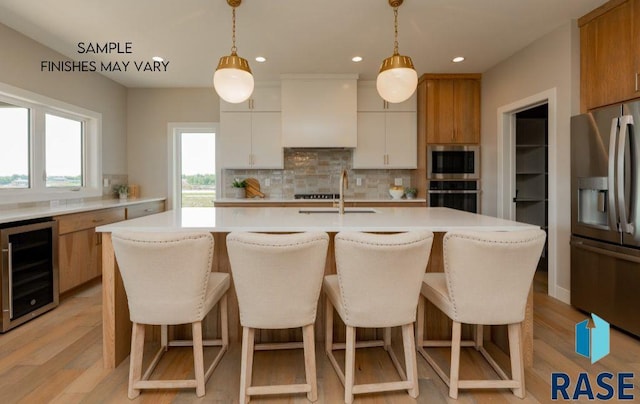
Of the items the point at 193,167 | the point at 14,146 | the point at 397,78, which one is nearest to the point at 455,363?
the point at 397,78

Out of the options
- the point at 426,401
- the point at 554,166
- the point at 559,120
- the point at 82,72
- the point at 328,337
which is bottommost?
the point at 426,401

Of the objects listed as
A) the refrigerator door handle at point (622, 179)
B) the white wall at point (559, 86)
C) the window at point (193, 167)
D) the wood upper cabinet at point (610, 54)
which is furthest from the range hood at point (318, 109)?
the refrigerator door handle at point (622, 179)

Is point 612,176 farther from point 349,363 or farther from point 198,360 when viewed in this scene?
point 198,360

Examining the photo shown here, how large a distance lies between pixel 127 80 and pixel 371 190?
141 inches

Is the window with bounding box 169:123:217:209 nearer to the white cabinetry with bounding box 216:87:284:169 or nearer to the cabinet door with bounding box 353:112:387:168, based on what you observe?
the white cabinetry with bounding box 216:87:284:169

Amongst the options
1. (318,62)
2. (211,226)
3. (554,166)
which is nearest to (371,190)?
(318,62)

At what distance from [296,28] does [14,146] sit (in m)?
2.84

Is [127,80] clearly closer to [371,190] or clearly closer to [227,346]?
[371,190]

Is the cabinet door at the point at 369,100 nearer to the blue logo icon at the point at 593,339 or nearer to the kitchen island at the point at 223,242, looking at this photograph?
the kitchen island at the point at 223,242

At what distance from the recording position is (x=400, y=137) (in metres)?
4.86

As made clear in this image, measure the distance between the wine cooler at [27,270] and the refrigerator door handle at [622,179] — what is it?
14.2ft

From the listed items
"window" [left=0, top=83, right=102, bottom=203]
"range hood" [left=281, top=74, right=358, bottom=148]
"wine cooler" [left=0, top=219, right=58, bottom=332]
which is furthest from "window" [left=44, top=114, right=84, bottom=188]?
"range hood" [left=281, top=74, right=358, bottom=148]

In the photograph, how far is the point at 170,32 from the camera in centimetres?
332

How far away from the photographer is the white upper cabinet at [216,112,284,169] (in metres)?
4.81
